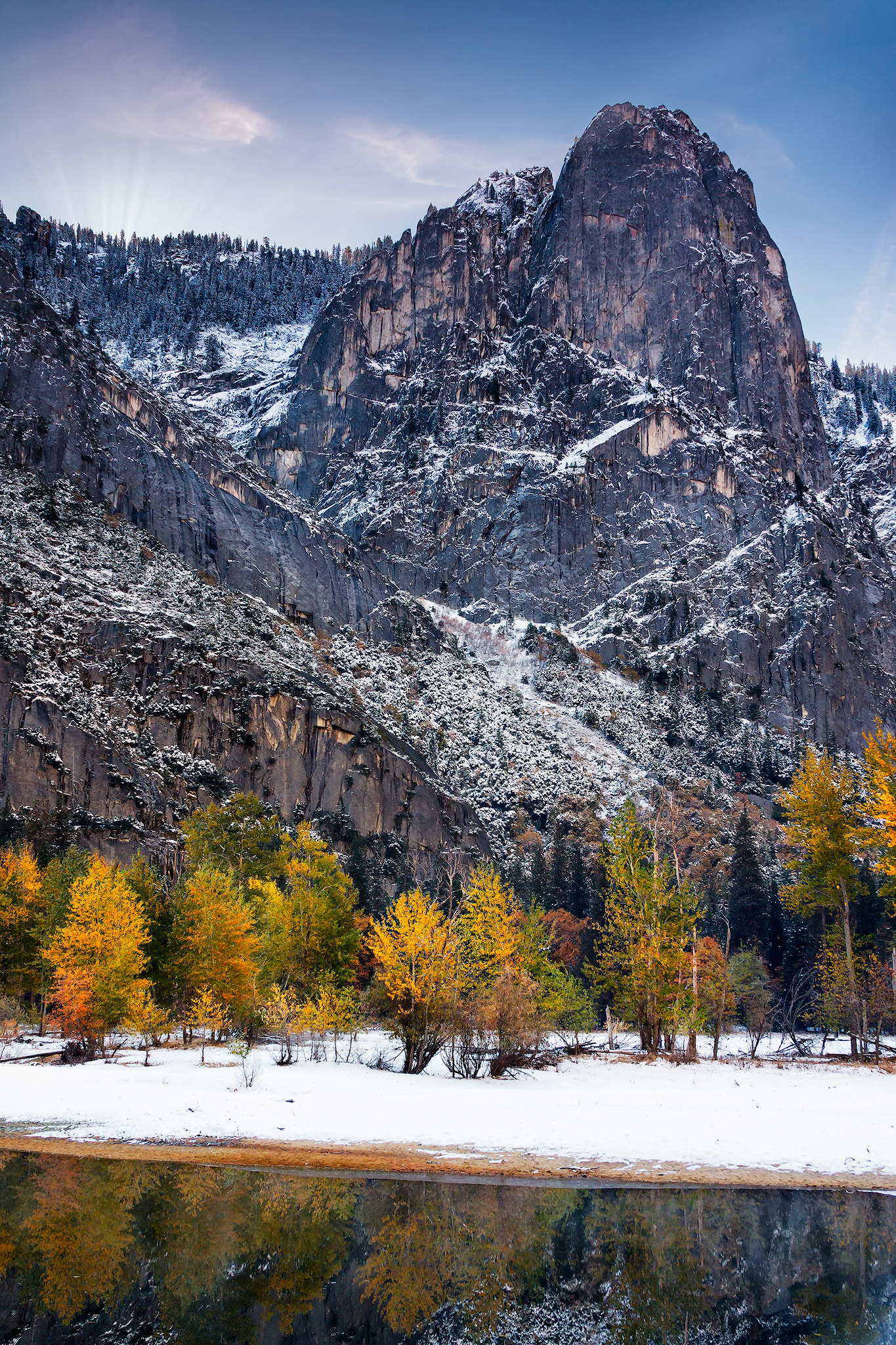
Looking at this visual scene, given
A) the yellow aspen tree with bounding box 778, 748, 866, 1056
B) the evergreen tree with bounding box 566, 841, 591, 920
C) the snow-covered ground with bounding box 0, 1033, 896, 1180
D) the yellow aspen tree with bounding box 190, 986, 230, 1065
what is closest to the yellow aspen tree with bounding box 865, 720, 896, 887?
the yellow aspen tree with bounding box 778, 748, 866, 1056

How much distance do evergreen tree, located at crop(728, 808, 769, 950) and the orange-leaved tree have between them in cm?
5190

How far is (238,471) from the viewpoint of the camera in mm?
129125

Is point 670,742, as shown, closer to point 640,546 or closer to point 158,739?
point 640,546

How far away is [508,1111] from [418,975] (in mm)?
6939

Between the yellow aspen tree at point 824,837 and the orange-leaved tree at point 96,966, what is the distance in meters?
26.5

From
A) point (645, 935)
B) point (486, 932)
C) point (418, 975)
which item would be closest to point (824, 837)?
point (645, 935)

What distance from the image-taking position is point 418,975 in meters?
28.7

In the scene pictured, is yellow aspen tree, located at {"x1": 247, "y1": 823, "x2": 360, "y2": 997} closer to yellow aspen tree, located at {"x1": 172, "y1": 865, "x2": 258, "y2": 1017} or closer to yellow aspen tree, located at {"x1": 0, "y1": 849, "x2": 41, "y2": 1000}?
→ yellow aspen tree, located at {"x1": 172, "y1": 865, "x2": 258, "y2": 1017}

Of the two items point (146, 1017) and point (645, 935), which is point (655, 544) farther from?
point (146, 1017)

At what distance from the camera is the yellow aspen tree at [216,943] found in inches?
1348

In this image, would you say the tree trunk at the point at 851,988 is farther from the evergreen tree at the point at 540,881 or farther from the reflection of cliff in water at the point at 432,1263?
the evergreen tree at the point at 540,881

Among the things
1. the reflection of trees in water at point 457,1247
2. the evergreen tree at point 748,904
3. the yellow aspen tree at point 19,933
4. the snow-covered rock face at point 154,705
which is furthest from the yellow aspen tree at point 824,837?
the snow-covered rock face at point 154,705

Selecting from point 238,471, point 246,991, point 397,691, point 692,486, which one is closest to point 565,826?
point 397,691

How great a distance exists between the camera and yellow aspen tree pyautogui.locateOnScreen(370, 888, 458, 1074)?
1131 inches
